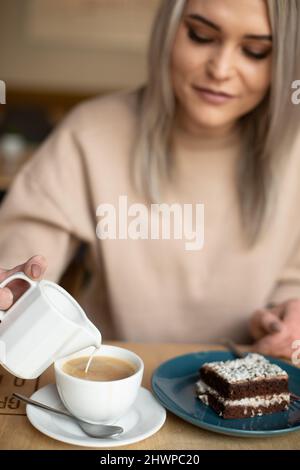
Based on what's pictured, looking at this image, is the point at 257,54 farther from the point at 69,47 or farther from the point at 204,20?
the point at 69,47

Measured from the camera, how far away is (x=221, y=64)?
0.93 metres

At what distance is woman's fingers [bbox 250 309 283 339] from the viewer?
95cm

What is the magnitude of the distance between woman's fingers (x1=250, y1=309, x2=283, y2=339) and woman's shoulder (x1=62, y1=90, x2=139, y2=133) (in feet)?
1.53

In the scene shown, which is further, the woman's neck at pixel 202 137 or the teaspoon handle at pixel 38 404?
the woman's neck at pixel 202 137

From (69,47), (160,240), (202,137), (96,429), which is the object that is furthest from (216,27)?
(69,47)

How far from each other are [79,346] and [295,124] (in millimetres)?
606

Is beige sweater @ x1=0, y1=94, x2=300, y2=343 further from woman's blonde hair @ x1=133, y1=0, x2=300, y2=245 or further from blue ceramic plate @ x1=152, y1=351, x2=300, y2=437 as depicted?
blue ceramic plate @ x1=152, y1=351, x2=300, y2=437

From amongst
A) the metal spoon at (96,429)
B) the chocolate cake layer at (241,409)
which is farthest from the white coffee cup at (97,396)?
the chocolate cake layer at (241,409)

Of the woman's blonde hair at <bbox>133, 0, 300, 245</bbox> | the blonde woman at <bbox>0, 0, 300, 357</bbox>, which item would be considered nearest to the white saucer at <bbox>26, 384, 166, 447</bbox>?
the blonde woman at <bbox>0, 0, 300, 357</bbox>

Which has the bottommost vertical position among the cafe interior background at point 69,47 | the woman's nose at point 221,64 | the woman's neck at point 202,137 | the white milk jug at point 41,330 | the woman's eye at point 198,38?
the cafe interior background at point 69,47

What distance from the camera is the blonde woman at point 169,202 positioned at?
1.09 metres

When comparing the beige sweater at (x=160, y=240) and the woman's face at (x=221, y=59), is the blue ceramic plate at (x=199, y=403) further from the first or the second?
the woman's face at (x=221, y=59)

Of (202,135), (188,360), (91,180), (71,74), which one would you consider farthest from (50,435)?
(71,74)

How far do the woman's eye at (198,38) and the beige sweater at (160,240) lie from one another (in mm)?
246
